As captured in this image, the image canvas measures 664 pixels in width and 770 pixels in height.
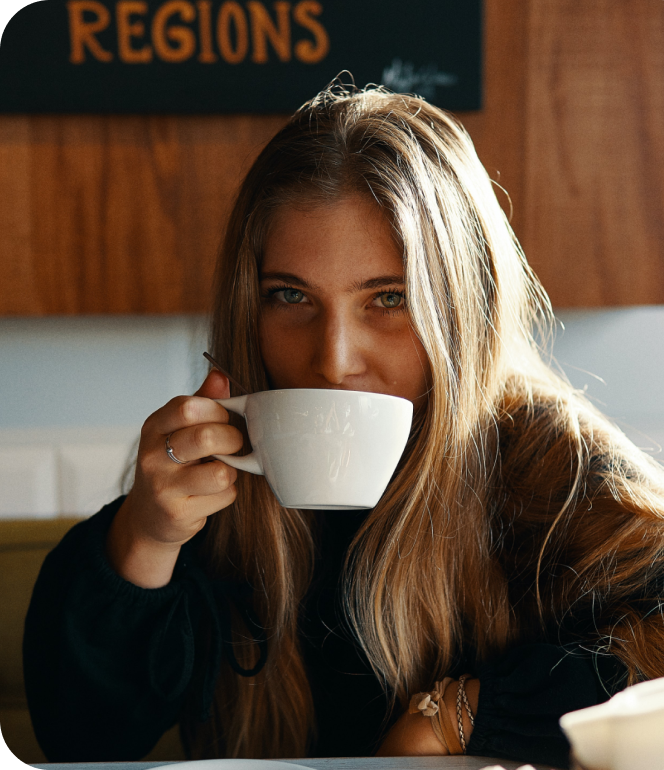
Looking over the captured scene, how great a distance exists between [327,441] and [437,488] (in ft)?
1.08

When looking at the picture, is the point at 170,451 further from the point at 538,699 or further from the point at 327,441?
the point at 538,699

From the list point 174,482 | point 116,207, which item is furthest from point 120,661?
point 116,207

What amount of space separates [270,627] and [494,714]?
352 millimetres

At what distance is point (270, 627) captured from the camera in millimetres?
858

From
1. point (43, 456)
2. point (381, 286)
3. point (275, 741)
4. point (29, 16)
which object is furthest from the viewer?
point (43, 456)

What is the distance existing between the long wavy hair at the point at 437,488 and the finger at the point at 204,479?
205 millimetres

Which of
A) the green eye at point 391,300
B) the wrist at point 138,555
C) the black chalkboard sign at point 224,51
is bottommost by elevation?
the wrist at point 138,555

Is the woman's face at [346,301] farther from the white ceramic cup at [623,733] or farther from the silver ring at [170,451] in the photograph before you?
the white ceramic cup at [623,733]

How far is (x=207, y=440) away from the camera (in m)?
0.58

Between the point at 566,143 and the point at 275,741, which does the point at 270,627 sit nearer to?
the point at 275,741

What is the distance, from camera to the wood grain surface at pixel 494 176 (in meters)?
1.29

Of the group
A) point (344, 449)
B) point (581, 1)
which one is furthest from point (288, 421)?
point (581, 1)

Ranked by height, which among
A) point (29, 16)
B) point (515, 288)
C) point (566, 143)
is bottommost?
point (515, 288)

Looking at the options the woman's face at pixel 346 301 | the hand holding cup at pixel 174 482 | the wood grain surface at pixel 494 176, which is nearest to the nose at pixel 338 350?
the woman's face at pixel 346 301
